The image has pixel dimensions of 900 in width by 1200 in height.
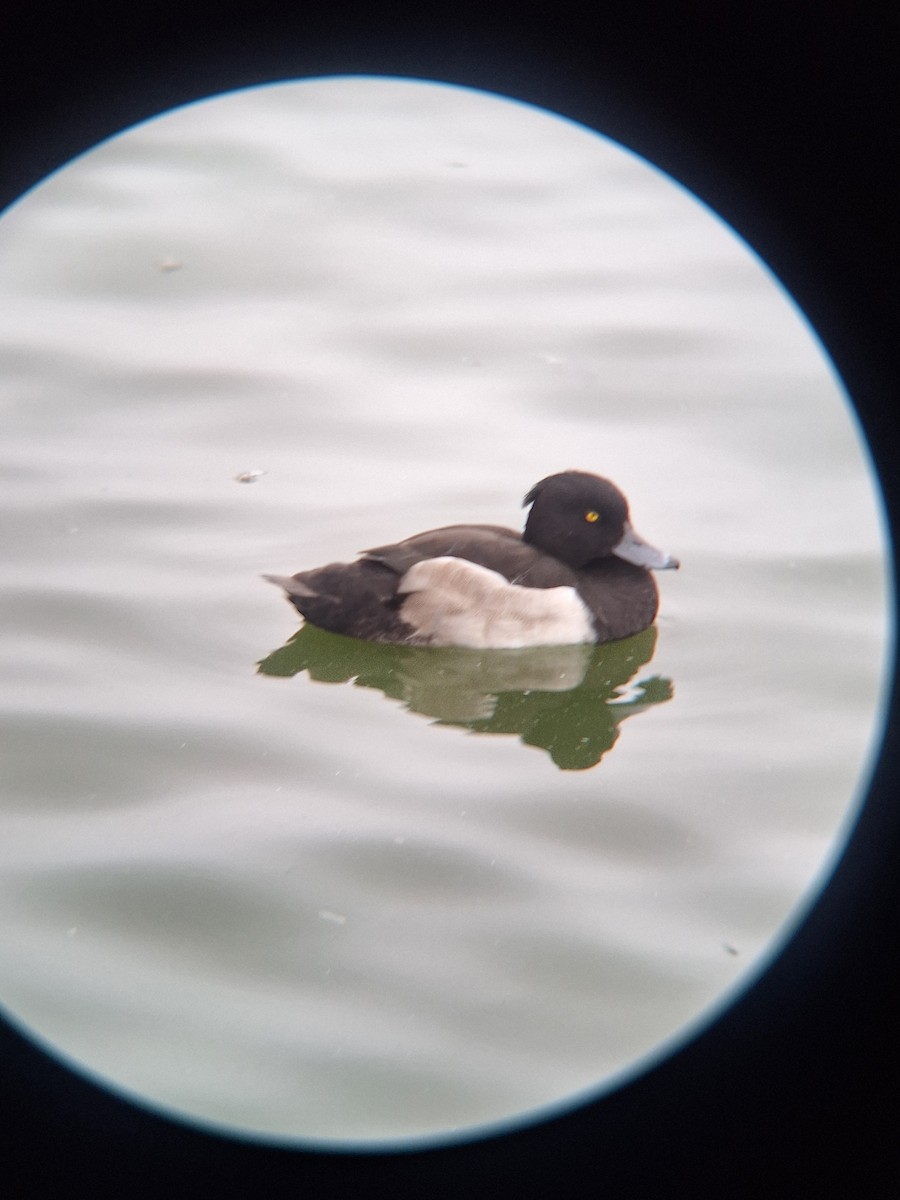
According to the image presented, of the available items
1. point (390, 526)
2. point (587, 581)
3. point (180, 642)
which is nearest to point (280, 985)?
point (180, 642)

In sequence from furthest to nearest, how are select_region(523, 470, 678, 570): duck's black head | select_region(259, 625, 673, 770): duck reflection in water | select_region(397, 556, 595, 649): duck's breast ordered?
select_region(523, 470, 678, 570): duck's black head, select_region(397, 556, 595, 649): duck's breast, select_region(259, 625, 673, 770): duck reflection in water

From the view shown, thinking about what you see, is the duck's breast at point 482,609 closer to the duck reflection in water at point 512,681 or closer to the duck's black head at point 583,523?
the duck reflection in water at point 512,681

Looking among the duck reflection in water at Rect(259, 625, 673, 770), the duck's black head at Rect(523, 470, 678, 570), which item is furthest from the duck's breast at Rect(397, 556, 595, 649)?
the duck's black head at Rect(523, 470, 678, 570)

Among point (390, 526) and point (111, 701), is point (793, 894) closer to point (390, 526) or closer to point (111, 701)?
point (111, 701)

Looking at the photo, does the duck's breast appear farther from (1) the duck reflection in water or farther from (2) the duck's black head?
(2) the duck's black head

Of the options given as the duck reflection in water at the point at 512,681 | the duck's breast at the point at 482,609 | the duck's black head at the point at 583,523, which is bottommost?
the duck reflection in water at the point at 512,681

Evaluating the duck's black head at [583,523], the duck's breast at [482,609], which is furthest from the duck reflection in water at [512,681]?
the duck's black head at [583,523]
